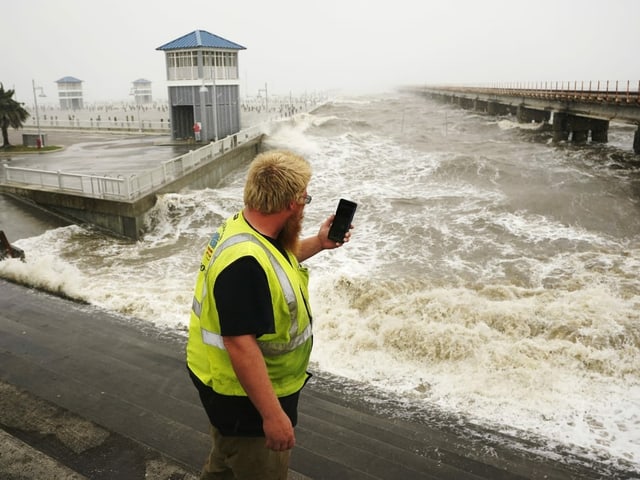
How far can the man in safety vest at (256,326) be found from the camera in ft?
6.48

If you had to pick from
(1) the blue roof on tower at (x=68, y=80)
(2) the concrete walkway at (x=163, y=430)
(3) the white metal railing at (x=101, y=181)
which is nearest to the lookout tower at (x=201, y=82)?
(3) the white metal railing at (x=101, y=181)

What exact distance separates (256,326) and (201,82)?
28935 mm

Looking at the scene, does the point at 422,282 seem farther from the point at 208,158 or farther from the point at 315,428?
the point at 208,158

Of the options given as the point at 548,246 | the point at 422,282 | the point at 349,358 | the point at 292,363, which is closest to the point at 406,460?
the point at 292,363

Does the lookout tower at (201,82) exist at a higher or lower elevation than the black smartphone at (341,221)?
higher

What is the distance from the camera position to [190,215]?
651 inches

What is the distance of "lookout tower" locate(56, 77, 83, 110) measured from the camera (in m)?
111

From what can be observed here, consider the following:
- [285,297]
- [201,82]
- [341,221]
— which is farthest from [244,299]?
[201,82]

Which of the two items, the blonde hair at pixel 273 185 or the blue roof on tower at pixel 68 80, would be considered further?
the blue roof on tower at pixel 68 80

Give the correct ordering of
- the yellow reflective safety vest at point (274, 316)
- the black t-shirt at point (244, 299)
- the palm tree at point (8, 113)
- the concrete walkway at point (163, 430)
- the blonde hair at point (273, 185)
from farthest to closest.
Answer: the palm tree at point (8, 113) → the concrete walkway at point (163, 430) → the blonde hair at point (273, 185) → the yellow reflective safety vest at point (274, 316) → the black t-shirt at point (244, 299)

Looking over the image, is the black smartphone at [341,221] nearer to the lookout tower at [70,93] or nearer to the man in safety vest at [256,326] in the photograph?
the man in safety vest at [256,326]

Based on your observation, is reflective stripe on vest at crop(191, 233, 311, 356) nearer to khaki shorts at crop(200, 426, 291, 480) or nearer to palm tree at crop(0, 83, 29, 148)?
khaki shorts at crop(200, 426, 291, 480)

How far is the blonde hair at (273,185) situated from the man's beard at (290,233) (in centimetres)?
12

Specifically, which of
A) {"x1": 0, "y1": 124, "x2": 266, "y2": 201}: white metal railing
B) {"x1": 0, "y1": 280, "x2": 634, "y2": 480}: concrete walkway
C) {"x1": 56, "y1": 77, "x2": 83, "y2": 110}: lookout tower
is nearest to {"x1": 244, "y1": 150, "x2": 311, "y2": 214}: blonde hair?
{"x1": 0, "y1": 280, "x2": 634, "y2": 480}: concrete walkway
